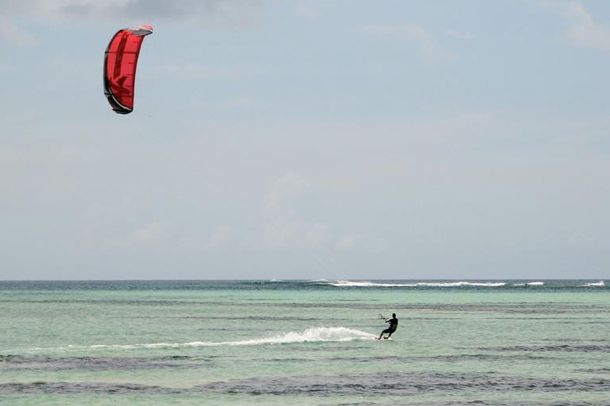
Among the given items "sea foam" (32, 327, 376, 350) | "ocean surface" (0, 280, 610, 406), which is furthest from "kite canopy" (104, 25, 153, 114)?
"sea foam" (32, 327, 376, 350)

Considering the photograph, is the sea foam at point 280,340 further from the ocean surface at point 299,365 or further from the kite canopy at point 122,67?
the kite canopy at point 122,67

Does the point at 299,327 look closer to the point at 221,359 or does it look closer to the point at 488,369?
the point at 221,359

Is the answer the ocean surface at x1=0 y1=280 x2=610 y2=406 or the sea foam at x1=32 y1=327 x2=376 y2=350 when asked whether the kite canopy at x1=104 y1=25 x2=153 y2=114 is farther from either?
the sea foam at x1=32 y1=327 x2=376 y2=350

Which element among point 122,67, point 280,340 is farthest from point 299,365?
point 122,67

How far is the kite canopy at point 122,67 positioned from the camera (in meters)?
34.7

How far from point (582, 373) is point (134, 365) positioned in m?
15.8

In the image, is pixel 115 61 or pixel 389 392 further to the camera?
pixel 115 61

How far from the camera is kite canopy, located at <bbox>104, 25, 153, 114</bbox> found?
34719 millimetres

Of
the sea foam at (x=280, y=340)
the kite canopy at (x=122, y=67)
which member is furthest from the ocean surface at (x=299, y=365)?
the kite canopy at (x=122, y=67)

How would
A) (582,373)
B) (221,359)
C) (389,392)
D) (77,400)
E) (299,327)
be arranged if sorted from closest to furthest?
(77,400)
(389,392)
(582,373)
(221,359)
(299,327)

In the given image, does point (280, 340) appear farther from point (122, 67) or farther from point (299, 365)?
point (122, 67)

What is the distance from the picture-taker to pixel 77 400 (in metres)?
27.8

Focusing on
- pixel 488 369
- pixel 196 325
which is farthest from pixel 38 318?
pixel 488 369

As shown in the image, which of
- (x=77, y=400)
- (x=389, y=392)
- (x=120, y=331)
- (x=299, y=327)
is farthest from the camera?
(x=299, y=327)
